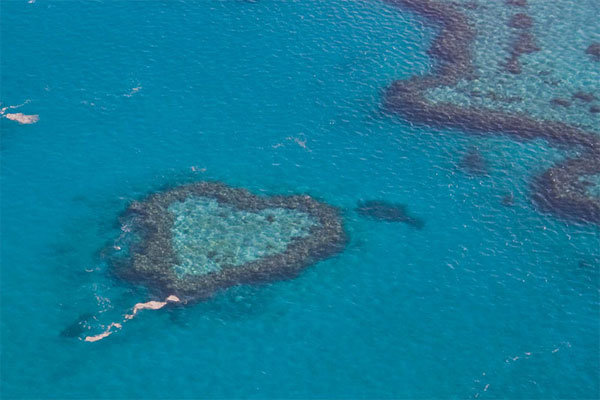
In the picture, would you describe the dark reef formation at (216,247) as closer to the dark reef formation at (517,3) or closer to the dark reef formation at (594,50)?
the dark reef formation at (594,50)

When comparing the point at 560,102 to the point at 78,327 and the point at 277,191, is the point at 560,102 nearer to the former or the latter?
the point at 277,191

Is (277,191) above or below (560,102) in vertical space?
below

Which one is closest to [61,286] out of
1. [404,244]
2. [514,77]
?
[404,244]

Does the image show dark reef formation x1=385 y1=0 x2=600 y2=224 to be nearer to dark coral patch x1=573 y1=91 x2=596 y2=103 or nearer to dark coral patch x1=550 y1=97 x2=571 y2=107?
dark coral patch x1=550 y1=97 x2=571 y2=107

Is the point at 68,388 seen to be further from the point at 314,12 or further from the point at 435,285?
the point at 314,12

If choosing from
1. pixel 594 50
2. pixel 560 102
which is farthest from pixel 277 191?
pixel 594 50
